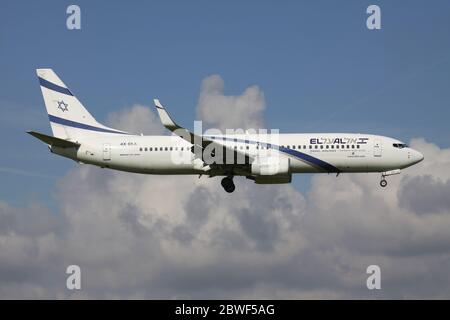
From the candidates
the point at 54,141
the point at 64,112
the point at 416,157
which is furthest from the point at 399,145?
the point at 64,112

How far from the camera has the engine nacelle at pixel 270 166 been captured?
67312 mm

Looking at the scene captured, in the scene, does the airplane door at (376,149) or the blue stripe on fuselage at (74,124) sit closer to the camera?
the airplane door at (376,149)

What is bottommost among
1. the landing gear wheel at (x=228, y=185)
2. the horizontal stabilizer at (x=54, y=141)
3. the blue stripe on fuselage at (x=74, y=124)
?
the landing gear wheel at (x=228, y=185)

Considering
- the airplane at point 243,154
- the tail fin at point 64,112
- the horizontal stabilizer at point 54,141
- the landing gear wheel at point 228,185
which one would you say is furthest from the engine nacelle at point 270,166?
the horizontal stabilizer at point 54,141

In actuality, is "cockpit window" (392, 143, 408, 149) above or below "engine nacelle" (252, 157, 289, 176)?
above

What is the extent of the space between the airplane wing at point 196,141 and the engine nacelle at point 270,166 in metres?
0.84

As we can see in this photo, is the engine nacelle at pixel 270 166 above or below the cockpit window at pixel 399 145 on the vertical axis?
below

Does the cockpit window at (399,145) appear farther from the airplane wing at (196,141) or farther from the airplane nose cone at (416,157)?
the airplane wing at (196,141)

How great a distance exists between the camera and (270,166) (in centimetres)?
6750

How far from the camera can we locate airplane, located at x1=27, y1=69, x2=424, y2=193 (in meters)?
67.8

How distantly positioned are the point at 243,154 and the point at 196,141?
411 cm

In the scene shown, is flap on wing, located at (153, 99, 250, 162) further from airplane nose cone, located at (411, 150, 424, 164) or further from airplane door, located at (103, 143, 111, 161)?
airplane nose cone, located at (411, 150, 424, 164)

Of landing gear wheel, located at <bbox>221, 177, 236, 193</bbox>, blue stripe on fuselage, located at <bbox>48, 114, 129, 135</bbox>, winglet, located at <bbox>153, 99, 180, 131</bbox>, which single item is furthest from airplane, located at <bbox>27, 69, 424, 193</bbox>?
winglet, located at <bbox>153, 99, 180, 131</bbox>

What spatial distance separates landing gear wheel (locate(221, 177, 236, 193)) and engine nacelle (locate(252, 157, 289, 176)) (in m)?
3.55
